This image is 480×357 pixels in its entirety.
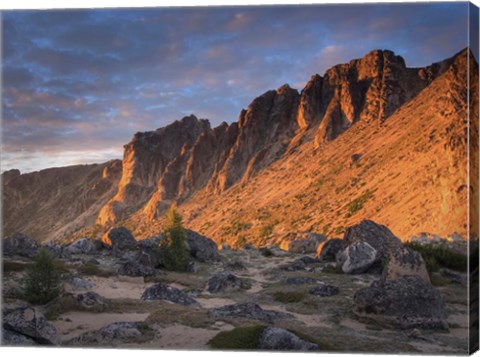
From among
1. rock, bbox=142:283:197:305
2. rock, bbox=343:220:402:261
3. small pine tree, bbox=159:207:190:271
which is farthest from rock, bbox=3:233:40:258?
rock, bbox=343:220:402:261

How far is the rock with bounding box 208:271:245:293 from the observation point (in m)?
19.2

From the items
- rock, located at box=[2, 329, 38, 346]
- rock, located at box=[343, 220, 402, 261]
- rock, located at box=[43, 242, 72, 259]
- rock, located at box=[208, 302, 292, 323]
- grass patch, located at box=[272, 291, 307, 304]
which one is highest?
rock, located at box=[343, 220, 402, 261]

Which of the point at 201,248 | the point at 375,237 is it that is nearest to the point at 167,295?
the point at 375,237

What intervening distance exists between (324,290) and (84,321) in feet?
28.2

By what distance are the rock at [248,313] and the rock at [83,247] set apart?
2065 cm

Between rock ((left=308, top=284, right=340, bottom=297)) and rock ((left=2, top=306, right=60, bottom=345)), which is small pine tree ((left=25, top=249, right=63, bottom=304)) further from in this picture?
rock ((left=308, top=284, right=340, bottom=297))

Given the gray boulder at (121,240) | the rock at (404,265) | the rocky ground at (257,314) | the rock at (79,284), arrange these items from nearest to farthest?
the rocky ground at (257,314)
the rock at (404,265)
the rock at (79,284)
the gray boulder at (121,240)

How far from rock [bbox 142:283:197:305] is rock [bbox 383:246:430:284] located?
6869 millimetres

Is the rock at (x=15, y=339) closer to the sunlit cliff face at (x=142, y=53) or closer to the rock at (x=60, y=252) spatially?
the sunlit cliff face at (x=142, y=53)

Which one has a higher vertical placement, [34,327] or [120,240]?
[120,240]

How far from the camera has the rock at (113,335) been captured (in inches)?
476

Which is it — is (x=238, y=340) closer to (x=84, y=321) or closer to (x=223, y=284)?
(x=84, y=321)

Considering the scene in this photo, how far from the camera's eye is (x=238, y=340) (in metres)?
11.6

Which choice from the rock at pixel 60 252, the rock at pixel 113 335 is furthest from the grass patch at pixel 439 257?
the rock at pixel 60 252
